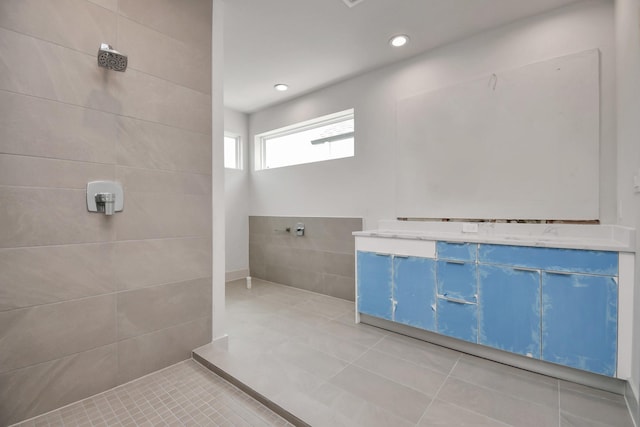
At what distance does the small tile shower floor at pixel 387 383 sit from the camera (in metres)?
1.47

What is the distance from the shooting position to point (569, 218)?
2.14 metres

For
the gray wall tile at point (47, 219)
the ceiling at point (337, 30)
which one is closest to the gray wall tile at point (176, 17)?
the ceiling at point (337, 30)

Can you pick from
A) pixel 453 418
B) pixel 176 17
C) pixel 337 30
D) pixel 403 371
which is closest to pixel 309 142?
pixel 337 30

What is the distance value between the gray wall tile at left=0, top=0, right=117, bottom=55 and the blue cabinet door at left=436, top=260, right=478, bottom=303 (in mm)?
2707

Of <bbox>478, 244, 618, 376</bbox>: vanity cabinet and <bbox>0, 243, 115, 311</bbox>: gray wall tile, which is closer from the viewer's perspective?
<bbox>0, 243, 115, 311</bbox>: gray wall tile

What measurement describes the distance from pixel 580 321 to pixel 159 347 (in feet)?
8.74

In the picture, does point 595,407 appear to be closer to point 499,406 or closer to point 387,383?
point 499,406

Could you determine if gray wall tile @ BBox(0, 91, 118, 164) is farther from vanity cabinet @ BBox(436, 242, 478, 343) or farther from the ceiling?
vanity cabinet @ BBox(436, 242, 478, 343)

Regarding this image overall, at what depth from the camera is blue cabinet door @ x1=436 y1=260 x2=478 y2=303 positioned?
2102 millimetres

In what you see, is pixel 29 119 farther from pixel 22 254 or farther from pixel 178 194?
pixel 178 194

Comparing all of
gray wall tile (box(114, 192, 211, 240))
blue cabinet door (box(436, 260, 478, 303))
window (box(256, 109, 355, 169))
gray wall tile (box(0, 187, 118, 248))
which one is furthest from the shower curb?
window (box(256, 109, 355, 169))

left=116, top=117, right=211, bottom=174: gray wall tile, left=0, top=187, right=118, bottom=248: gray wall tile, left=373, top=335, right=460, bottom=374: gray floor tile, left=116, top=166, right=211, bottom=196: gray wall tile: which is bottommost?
left=373, top=335, right=460, bottom=374: gray floor tile

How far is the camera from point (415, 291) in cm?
238

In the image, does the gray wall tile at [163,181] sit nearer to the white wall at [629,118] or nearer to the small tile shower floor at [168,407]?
the small tile shower floor at [168,407]
